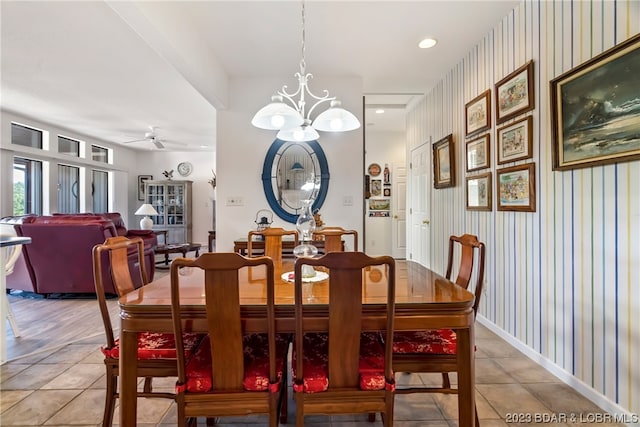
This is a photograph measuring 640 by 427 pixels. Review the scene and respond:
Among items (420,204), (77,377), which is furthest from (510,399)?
(420,204)

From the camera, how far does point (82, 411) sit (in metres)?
1.70

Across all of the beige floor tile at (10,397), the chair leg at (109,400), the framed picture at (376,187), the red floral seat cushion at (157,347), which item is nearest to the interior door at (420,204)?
the framed picture at (376,187)

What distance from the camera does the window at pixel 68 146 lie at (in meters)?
6.08

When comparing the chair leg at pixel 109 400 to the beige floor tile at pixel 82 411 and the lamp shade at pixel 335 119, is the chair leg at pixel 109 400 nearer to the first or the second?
the beige floor tile at pixel 82 411

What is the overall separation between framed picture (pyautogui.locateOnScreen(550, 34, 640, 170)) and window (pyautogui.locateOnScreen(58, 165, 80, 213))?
25.3ft

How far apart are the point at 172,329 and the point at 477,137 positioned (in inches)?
116

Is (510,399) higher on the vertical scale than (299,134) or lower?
lower

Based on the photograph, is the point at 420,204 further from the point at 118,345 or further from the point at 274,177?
the point at 118,345

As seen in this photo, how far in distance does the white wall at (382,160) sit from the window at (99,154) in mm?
5879

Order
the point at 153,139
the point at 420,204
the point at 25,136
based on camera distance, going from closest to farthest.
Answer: the point at 420,204
the point at 25,136
the point at 153,139

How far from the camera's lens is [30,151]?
528 cm

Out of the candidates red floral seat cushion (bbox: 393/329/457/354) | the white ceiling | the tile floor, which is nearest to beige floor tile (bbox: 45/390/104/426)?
the tile floor

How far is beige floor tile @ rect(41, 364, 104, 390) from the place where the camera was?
6.34 feet

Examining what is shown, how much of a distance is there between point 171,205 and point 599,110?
7.99 metres
